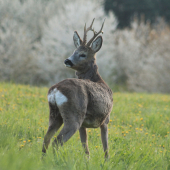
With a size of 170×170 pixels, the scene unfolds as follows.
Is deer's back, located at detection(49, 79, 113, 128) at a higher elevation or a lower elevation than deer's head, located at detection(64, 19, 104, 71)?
lower

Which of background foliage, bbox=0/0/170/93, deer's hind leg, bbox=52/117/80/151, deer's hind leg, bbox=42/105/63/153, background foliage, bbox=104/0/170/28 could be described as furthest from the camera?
background foliage, bbox=104/0/170/28

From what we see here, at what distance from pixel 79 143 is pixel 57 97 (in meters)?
1.54

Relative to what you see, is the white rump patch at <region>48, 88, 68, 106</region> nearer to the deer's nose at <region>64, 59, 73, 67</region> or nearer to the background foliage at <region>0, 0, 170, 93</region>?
the deer's nose at <region>64, 59, 73, 67</region>

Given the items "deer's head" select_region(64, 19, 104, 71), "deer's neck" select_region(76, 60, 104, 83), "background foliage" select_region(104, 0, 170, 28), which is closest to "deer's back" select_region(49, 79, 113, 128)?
"deer's neck" select_region(76, 60, 104, 83)

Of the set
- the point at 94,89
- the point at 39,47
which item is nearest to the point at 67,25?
the point at 39,47

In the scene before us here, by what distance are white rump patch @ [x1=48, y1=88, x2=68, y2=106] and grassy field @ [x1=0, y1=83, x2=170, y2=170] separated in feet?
1.75

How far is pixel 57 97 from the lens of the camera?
308 centimetres

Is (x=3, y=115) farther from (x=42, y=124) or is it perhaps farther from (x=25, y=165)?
(x=25, y=165)

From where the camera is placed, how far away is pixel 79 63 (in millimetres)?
3986

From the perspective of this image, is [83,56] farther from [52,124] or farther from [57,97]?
[52,124]

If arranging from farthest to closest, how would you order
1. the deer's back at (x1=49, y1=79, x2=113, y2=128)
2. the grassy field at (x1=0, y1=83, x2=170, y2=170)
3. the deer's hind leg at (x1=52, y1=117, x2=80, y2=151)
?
the deer's back at (x1=49, y1=79, x2=113, y2=128), the deer's hind leg at (x1=52, y1=117, x2=80, y2=151), the grassy field at (x1=0, y1=83, x2=170, y2=170)

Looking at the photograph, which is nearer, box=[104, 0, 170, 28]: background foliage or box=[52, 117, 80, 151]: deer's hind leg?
box=[52, 117, 80, 151]: deer's hind leg

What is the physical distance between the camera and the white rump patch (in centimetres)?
305

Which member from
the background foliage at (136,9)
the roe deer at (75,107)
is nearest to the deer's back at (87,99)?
the roe deer at (75,107)
